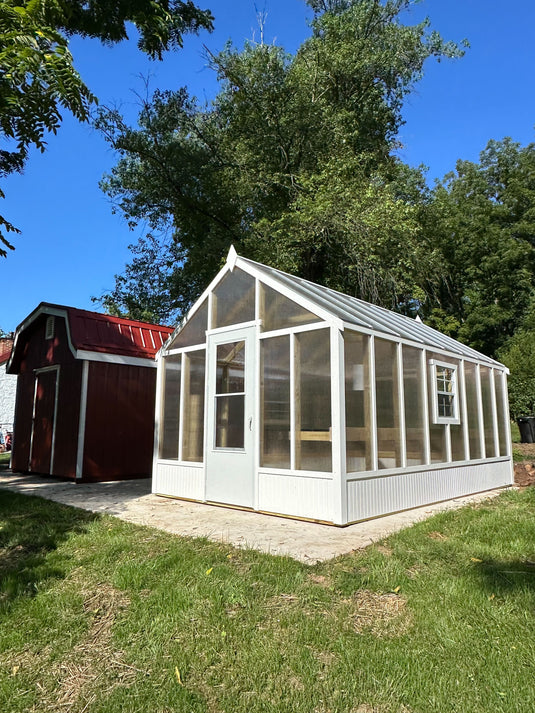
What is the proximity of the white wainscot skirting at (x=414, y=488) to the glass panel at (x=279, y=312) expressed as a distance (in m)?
2.07

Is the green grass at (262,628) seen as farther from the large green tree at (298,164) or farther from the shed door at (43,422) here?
the large green tree at (298,164)

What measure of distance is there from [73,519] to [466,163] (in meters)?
30.1

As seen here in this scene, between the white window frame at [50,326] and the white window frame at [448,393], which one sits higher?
the white window frame at [50,326]

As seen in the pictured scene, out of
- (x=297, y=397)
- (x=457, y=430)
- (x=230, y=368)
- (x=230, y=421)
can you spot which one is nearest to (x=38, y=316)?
(x=230, y=368)

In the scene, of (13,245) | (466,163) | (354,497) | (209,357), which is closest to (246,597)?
(354,497)

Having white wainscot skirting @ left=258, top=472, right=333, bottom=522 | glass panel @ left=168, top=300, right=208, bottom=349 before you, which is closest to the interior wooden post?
white wainscot skirting @ left=258, top=472, right=333, bottom=522

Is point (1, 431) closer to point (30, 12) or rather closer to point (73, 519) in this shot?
point (73, 519)

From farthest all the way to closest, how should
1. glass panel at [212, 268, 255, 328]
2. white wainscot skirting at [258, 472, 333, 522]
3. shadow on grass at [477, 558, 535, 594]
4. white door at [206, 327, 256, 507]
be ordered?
glass panel at [212, 268, 255, 328]
white door at [206, 327, 256, 507]
white wainscot skirting at [258, 472, 333, 522]
shadow on grass at [477, 558, 535, 594]

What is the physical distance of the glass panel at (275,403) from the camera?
5789 mm

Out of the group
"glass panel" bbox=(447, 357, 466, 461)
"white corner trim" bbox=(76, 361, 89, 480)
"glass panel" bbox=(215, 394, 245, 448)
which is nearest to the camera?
"glass panel" bbox=(215, 394, 245, 448)

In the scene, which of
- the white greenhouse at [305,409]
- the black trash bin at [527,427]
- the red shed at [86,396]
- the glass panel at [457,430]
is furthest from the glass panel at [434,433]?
the black trash bin at [527,427]

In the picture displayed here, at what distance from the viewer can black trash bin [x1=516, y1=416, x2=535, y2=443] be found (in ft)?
44.3

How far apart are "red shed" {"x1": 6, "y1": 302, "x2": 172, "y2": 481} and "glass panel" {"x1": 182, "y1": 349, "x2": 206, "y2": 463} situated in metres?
3.09

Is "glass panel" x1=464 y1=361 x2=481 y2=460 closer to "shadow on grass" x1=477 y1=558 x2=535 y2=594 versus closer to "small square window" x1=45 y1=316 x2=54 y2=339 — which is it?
"shadow on grass" x1=477 y1=558 x2=535 y2=594
